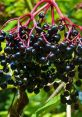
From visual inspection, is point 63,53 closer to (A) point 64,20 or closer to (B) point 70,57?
(B) point 70,57

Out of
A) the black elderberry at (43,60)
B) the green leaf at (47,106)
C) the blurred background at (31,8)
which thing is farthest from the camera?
the blurred background at (31,8)

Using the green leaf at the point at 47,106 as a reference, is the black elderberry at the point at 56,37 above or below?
above

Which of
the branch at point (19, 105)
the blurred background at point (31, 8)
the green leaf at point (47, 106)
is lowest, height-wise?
the green leaf at point (47, 106)

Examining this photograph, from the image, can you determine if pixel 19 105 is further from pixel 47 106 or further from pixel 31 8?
pixel 31 8

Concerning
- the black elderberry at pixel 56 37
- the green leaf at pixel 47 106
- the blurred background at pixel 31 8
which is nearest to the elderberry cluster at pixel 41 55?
the black elderberry at pixel 56 37

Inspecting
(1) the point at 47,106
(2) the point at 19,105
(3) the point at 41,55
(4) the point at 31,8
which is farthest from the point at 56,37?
(4) the point at 31,8

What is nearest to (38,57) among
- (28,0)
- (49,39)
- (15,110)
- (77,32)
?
(49,39)

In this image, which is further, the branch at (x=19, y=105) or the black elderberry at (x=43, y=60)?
the branch at (x=19, y=105)

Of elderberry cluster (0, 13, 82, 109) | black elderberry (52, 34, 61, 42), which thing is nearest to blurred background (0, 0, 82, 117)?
elderberry cluster (0, 13, 82, 109)

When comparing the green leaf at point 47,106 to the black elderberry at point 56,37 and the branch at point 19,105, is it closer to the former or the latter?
the branch at point 19,105
